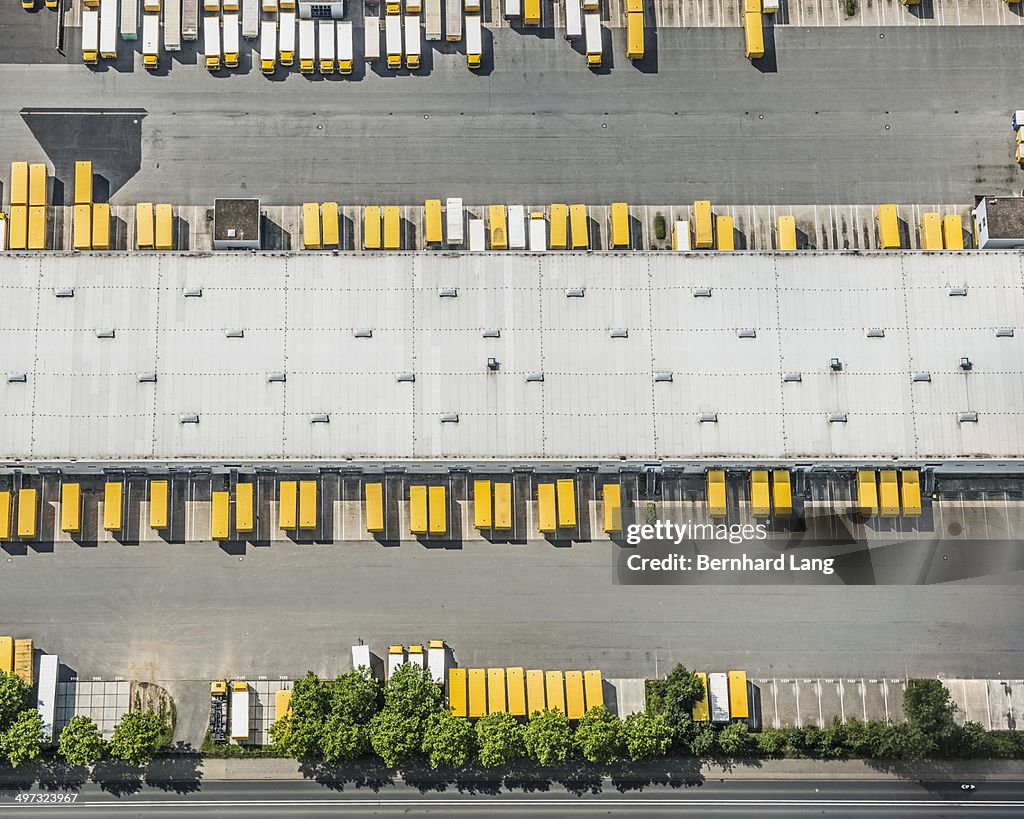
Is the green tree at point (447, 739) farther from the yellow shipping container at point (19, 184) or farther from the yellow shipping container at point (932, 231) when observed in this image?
the yellow shipping container at point (19, 184)

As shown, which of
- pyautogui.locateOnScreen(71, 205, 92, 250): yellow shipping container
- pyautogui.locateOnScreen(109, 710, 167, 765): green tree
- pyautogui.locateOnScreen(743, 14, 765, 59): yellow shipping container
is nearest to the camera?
pyautogui.locateOnScreen(109, 710, 167, 765): green tree

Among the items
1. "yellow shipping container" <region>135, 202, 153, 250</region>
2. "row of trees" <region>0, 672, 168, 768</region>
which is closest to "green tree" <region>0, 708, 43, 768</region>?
"row of trees" <region>0, 672, 168, 768</region>

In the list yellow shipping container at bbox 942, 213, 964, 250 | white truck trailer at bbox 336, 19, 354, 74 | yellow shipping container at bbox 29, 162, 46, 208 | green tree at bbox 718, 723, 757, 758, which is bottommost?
green tree at bbox 718, 723, 757, 758

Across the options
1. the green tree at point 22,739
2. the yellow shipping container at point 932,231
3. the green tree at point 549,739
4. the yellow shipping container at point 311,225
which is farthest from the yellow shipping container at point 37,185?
the yellow shipping container at point 932,231

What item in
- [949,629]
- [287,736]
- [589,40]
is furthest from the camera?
[589,40]

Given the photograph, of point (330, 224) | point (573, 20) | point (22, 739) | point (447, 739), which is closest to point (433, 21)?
point (573, 20)

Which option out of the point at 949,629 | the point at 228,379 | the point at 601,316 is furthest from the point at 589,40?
the point at 949,629

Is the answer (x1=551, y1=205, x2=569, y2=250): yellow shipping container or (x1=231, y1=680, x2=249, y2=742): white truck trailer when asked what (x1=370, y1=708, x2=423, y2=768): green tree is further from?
(x1=551, y1=205, x2=569, y2=250): yellow shipping container

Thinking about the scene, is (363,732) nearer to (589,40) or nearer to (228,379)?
(228,379)
